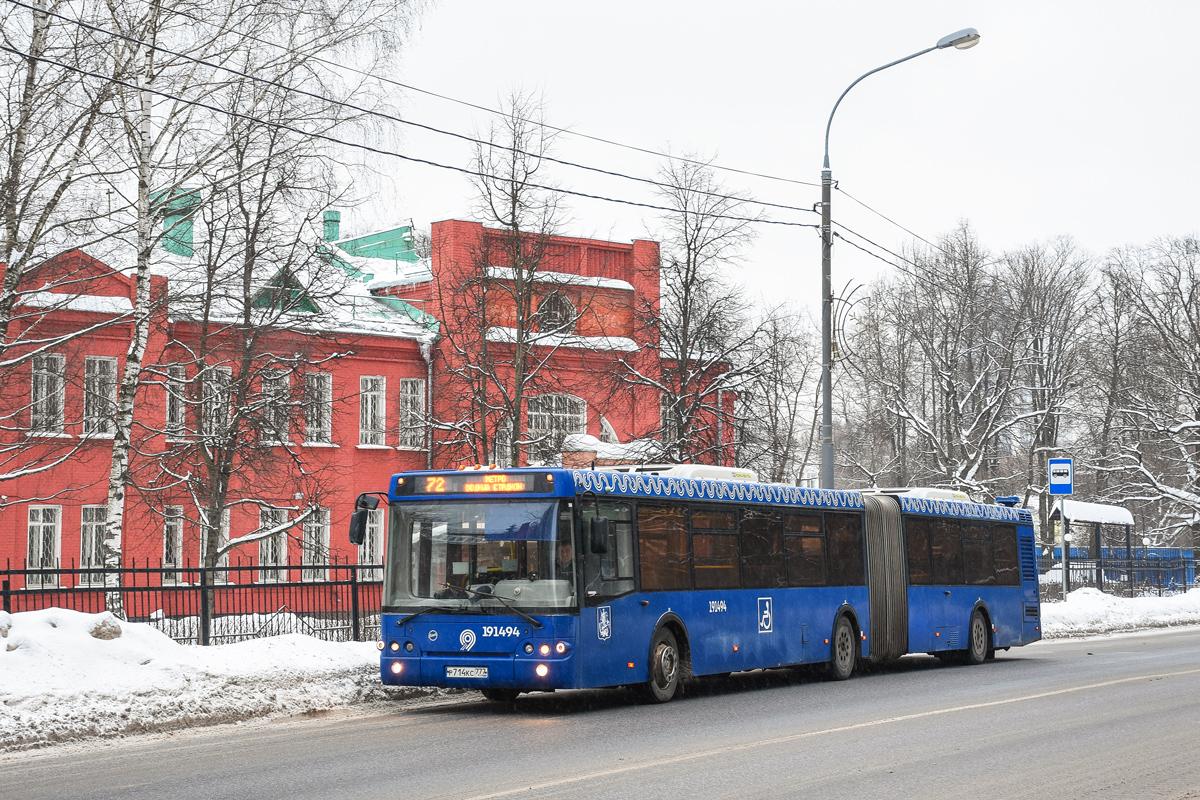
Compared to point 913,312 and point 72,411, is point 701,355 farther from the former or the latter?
point 913,312

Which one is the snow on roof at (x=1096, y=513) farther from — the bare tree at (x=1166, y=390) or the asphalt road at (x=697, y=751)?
the asphalt road at (x=697, y=751)

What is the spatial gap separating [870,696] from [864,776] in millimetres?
6753

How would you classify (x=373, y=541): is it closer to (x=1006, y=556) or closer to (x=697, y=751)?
(x=1006, y=556)

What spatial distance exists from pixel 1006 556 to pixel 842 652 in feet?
20.3

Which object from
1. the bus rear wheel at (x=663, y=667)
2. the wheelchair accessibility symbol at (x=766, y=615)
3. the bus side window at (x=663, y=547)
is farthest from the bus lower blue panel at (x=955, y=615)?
the bus rear wheel at (x=663, y=667)

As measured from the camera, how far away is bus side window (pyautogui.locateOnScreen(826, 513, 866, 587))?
19.7m

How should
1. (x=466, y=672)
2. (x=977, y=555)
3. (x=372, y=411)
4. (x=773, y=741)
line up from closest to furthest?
(x=773, y=741) < (x=466, y=672) < (x=977, y=555) < (x=372, y=411)

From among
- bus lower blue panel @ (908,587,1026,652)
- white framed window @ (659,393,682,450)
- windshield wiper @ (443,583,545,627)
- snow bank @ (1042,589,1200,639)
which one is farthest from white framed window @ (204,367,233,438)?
snow bank @ (1042,589,1200,639)

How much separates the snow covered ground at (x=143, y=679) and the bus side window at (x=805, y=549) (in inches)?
207

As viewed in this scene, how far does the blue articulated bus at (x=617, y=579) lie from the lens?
1451cm

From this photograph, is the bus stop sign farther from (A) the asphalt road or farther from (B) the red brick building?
(A) the asphalt road

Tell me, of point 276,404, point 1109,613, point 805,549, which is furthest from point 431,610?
point 1109,613

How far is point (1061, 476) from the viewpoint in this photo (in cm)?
3189

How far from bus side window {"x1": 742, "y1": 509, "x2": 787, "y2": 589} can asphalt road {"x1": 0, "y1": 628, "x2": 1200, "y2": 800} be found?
153 centimetres
